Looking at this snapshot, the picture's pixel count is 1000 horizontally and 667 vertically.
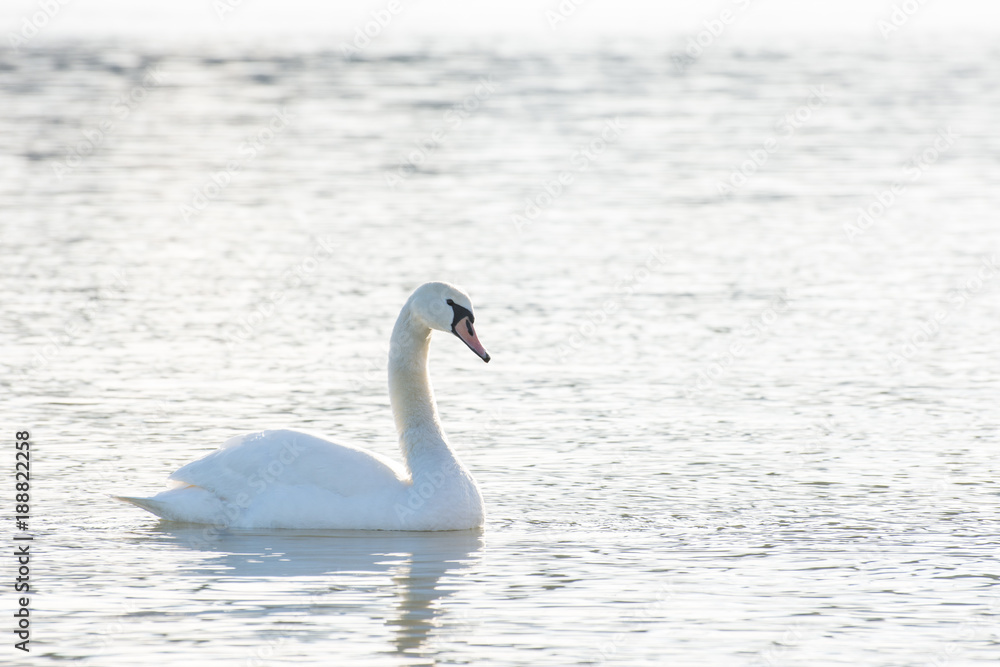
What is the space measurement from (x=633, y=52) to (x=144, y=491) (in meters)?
65.2

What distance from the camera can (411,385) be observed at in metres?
10.7

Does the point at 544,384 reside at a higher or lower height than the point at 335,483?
higher
